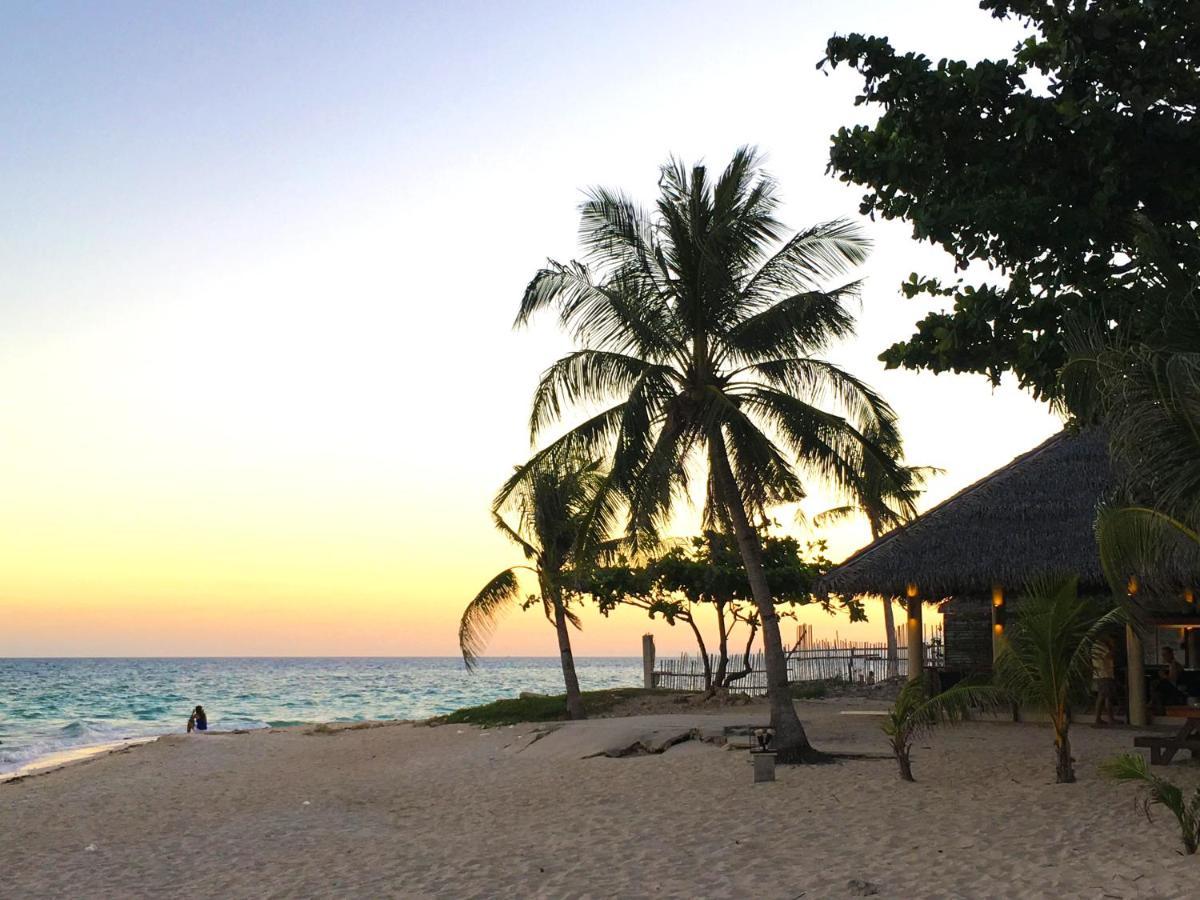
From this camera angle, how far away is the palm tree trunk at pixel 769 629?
12312 mm

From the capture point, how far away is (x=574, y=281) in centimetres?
1316

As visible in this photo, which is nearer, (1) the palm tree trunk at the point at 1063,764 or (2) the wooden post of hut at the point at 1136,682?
(1) the palm tree trunk at the point at 1063,764

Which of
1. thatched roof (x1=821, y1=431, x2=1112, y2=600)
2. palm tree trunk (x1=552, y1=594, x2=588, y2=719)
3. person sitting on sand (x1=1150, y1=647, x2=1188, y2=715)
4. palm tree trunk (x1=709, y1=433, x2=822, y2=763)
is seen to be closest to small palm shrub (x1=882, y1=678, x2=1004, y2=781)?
palm tree trunk (x1=709, y1=433, x2=822, y2=763)

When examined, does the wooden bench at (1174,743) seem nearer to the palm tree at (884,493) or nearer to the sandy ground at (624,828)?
the sandy ground at (624,828)

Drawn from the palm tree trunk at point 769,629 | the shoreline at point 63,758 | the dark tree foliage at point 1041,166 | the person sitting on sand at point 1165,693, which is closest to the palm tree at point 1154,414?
the dark tree foliage at point 1041,166

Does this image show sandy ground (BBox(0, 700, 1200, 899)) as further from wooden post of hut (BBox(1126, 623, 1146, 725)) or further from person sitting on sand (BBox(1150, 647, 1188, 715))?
person sitting on sand (BBox(1150, 647, 1188, 715))

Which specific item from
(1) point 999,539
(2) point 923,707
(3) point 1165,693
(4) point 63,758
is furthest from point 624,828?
(4) point 63,758

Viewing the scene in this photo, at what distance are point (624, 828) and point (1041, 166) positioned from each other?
6.04m

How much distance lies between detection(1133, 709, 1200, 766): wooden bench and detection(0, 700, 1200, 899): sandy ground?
46cm

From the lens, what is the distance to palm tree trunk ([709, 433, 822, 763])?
12312mm

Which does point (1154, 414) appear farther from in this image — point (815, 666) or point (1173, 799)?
point (815, 666)

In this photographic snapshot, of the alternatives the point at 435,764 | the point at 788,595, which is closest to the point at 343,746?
the point at 435,764

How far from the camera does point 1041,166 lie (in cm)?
838

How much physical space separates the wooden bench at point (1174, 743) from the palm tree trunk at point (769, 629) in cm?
337
